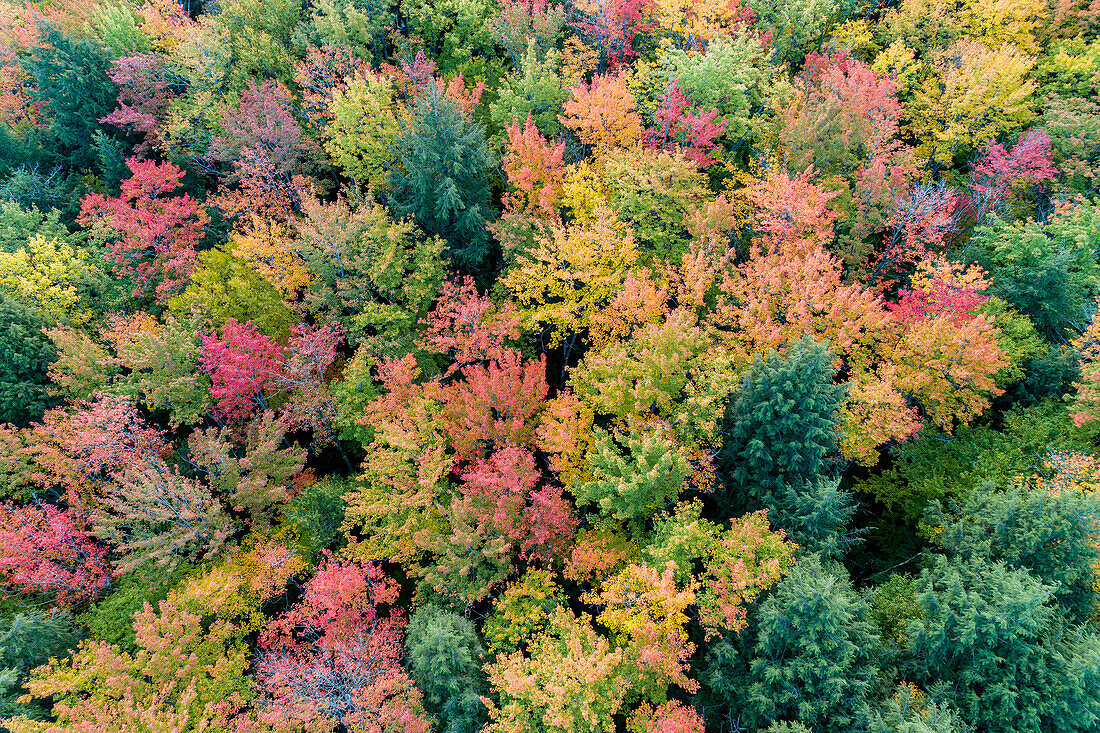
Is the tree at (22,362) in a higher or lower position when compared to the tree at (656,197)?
lower

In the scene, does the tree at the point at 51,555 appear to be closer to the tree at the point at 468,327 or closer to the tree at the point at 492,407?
the tree at the point at 492,407

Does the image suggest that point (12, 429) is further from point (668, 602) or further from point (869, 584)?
point (869, 584)

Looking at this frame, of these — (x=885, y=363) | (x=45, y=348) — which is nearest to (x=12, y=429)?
(x=45, y=348)

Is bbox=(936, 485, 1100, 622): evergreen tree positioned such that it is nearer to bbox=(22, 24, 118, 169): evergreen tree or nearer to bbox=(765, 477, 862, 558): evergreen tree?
bbox=(765, 477, 862, 558): evergreen tree

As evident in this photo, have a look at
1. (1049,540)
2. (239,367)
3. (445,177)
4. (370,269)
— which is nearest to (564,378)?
(370,269)

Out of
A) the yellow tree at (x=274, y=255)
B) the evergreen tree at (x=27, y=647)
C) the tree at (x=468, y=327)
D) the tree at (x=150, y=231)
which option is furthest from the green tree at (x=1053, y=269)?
the evergreen tree at (x=27, y=647)

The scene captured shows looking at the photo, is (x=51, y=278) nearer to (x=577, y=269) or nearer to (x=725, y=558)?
(x=577, y=269)
